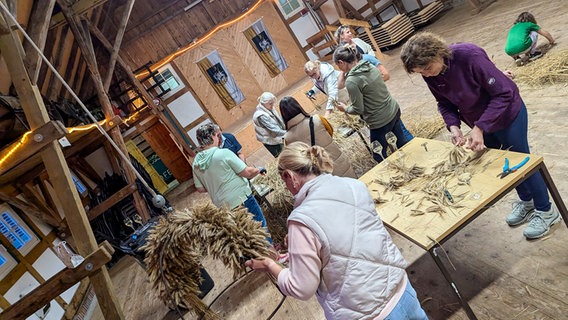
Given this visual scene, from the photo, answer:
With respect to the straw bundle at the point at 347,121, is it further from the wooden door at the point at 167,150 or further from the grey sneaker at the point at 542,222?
the wooden door at the point at 167,150

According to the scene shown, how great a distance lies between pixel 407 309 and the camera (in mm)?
1569

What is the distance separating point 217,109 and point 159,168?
7.98ft

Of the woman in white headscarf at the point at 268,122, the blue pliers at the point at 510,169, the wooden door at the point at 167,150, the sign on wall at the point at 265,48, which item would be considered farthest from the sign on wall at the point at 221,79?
the blue pliers at the point at 510,169

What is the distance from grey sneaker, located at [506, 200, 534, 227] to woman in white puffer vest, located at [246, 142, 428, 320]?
5.11 ft

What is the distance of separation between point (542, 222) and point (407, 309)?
1.54 m

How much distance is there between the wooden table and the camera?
189 centimetres

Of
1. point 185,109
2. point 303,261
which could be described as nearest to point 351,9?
point 185,109

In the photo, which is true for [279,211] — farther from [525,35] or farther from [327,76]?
[525,35]

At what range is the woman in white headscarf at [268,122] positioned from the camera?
442 centimetres

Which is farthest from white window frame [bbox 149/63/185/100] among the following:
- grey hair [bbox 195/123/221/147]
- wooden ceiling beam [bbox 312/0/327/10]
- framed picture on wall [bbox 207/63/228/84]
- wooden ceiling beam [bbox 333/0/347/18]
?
grey hair [bbox 195/123/221/147]

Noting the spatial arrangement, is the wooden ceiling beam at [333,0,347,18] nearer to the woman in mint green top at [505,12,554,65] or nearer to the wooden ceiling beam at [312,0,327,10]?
the wooden ceiling beam at [312,0,327,10]

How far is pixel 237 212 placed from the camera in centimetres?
182

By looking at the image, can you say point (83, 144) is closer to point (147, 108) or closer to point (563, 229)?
point (147, 108)

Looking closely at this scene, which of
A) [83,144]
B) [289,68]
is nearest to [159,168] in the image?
[83,144]
